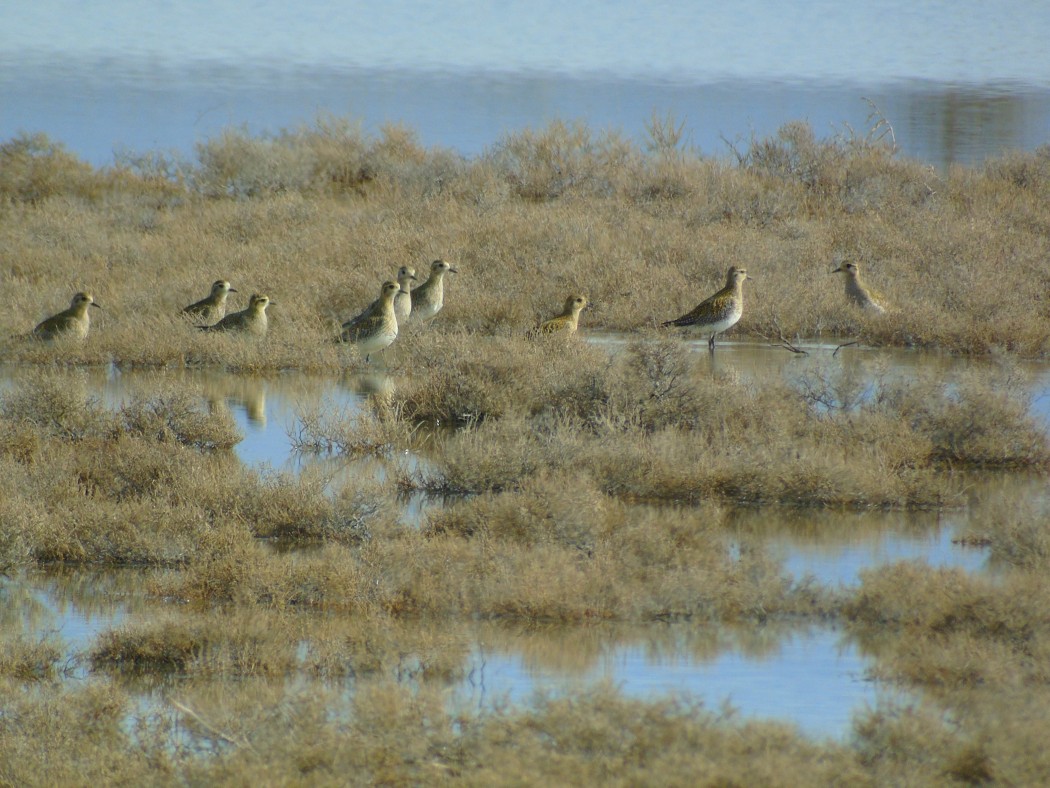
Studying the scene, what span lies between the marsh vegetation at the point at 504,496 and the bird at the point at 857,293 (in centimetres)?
11

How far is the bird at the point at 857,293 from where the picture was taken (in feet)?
57.1

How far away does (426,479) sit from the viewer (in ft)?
33.9

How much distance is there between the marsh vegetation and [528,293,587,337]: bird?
504mm

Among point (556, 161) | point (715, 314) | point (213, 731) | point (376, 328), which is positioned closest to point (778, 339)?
point (715, 314)

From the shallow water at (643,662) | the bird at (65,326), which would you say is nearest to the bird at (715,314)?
the bird at (65,326)

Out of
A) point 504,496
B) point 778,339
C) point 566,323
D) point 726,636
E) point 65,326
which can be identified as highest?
point 504,496

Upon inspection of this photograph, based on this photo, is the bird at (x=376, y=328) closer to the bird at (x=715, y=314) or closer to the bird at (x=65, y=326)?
the bird at (x=65, y=326)

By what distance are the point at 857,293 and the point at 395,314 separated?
5.34 m

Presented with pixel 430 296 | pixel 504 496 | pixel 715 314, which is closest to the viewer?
pixel 504 496

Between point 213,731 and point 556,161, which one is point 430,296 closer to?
point 556,161

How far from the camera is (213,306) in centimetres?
1683

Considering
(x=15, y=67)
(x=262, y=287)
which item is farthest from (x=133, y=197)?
(x=15, y=67)

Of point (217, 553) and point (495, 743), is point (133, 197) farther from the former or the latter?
point (495, 743)

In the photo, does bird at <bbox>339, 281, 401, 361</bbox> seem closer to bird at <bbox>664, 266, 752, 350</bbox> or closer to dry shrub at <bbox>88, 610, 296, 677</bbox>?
bird at <bbox>664, 266, 752, 350</bbox>
